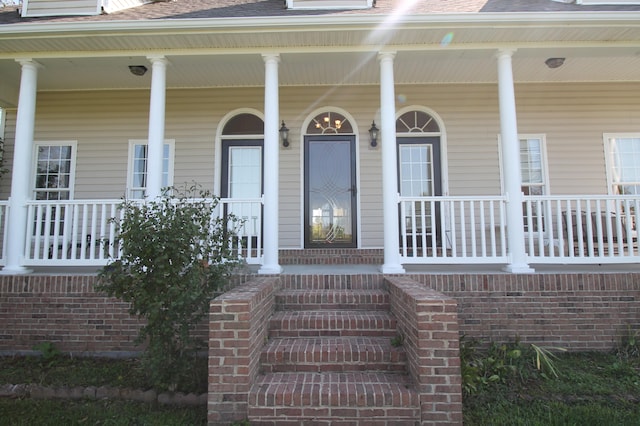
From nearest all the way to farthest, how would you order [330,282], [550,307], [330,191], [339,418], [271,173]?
[339,418], [550,307], [330,282], [271,173], [330,191]

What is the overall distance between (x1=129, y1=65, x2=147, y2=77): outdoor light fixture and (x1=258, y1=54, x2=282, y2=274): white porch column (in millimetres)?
1847

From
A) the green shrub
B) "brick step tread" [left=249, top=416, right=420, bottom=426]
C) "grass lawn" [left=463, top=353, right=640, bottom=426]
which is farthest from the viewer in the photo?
the green shrub

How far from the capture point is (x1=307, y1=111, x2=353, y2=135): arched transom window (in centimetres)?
621

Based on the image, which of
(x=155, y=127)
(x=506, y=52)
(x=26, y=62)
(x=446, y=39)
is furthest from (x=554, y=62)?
(x=26, y=62)

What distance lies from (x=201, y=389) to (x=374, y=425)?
148cm

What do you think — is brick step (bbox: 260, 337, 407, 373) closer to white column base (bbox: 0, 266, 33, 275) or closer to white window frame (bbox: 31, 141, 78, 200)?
white column base (bbox: 0, 266, 33, 275)

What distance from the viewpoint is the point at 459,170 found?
607cm

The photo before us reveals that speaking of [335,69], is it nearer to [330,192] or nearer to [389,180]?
[330,192]

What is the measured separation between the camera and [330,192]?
6.14 m

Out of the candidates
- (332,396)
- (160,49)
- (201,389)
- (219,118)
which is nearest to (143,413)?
(201,389)

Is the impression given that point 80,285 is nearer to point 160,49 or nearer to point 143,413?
point 143,413

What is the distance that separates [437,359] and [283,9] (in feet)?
15.0

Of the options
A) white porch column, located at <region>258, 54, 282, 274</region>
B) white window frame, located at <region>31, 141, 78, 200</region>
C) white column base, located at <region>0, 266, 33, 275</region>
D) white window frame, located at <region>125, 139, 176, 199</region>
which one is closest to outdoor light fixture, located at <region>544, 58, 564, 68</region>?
white porch column, located at <region>258, 54, 282, 274</region>

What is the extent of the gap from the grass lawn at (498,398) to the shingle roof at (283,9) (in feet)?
12.8
